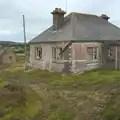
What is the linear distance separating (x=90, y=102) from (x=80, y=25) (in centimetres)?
1652

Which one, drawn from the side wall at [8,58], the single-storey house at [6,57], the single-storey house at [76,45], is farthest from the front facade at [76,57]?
the side wall at [8,58]

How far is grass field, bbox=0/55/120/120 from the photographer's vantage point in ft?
46.0

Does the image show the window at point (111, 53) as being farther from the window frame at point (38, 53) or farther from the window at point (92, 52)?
the window frame at point (38, 53)

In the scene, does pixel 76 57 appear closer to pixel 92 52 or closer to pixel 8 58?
pixel 92 52

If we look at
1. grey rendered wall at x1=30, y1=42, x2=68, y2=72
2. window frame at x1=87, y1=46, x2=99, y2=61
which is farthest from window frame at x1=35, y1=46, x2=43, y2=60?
window frame at x1=87, y1=46, x2=99, y2=61

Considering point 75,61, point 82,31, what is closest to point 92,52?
point 75,61

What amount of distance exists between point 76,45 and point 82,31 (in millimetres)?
2476

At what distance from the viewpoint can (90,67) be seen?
29625 millimetres

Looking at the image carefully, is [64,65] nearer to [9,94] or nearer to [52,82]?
[52,82]

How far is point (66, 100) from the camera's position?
17297 millimetres

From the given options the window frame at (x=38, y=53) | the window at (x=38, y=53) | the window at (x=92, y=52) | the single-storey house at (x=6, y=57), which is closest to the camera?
the window at (x=92, y=52)

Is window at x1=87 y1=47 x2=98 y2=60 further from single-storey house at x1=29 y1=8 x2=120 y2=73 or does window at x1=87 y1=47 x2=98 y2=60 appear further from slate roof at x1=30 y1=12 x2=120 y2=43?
slate roof at x1=30 y1=12 x2=120 y2=43

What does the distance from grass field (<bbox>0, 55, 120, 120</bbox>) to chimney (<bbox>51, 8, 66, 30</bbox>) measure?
10.3 metres

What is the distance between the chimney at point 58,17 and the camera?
107 feet
